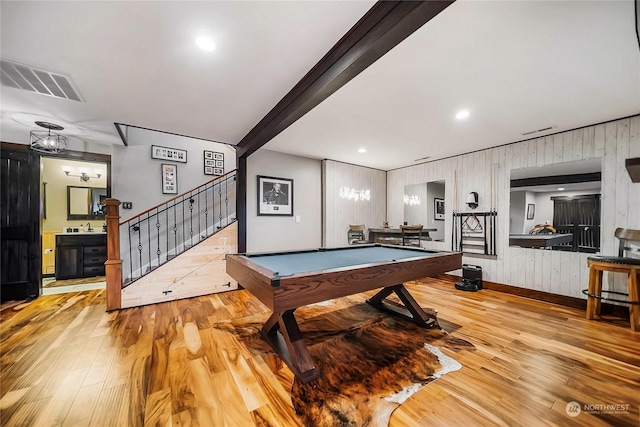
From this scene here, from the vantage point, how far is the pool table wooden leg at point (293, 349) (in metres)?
1.75

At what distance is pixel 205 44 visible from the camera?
1.69 m

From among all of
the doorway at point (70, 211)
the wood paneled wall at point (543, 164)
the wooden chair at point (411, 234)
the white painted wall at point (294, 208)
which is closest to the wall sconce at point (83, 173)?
the doorway at point (70, 211)

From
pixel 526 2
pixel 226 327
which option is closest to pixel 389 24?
pixel 526 2

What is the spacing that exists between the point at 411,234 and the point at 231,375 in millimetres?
3822

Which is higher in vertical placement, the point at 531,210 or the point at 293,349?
the point at 531,210

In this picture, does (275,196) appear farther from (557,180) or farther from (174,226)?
Result: (557,180)

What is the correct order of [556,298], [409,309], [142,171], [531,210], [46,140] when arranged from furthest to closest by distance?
[142,171] → [531,210] → [556,298] → [46,140] → [409,309]

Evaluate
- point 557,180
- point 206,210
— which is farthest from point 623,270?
point 206,210

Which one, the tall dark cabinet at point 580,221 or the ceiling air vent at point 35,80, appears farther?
the tall dark cabinet at point 580,221

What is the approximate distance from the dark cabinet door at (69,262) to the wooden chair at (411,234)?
248 inches

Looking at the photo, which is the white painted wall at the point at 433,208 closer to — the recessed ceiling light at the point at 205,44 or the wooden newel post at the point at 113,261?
the recessed ceiling light at the point at 205,44

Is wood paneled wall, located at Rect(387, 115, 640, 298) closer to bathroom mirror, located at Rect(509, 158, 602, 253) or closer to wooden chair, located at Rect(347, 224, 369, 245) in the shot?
bathroom mirror, located at Rect(509, 158, 602, 253)

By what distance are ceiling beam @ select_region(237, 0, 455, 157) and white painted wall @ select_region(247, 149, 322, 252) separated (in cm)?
203

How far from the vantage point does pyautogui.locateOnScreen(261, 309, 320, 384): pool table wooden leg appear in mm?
1748
